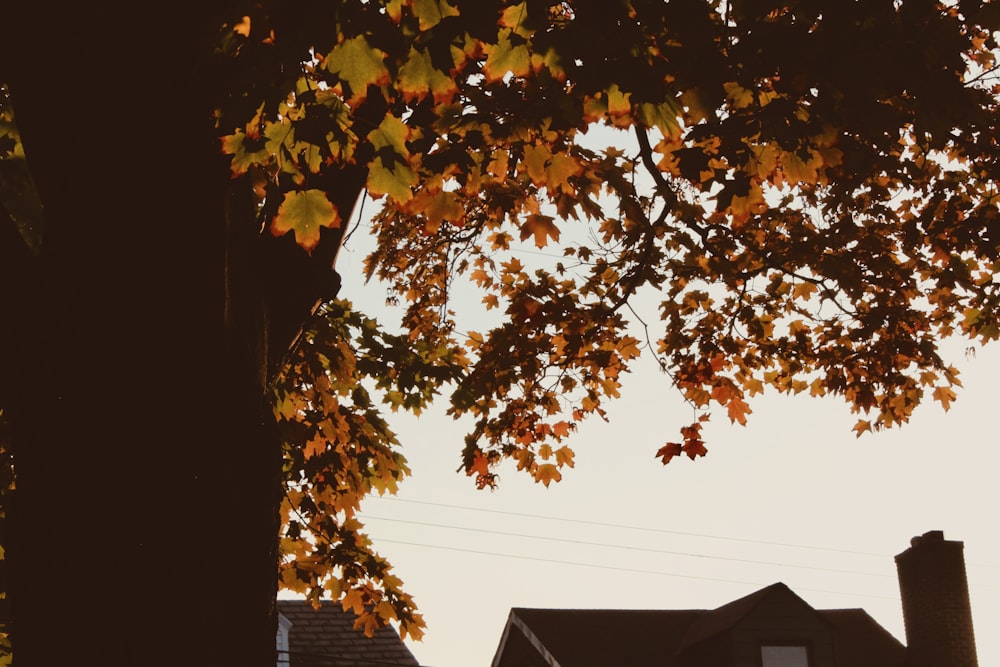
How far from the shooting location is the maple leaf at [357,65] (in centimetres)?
410

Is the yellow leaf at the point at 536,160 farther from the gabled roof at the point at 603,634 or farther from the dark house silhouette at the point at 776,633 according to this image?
the gabled roof at the point at 603,634

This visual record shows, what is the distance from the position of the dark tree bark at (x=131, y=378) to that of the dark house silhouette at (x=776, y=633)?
21.6 metres

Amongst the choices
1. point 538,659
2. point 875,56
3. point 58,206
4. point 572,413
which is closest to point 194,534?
point 58,206

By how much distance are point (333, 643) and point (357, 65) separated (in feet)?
73.1

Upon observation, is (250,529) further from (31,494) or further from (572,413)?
(572,413)

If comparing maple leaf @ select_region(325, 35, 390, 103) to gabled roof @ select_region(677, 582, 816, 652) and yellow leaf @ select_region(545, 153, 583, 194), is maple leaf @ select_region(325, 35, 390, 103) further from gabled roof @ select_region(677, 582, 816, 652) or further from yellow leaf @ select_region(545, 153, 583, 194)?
gabled roof @ select_region(677, 582, 816, 652)

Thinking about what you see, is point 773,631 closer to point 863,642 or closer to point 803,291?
point 863,642

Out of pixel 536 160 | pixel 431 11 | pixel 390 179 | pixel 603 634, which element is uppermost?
pixel 603 634

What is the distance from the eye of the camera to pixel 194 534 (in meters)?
3.63

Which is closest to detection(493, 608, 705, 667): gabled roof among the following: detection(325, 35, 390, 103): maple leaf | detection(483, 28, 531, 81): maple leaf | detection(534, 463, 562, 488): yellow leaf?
detection(534, 463, 562, 488): yellow leaf

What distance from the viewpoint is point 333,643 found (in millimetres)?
24359

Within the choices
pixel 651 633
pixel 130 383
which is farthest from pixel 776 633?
pixel 130 383

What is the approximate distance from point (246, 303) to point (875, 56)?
2.89 m

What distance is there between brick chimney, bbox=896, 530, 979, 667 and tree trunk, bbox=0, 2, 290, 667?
76.6 ft
